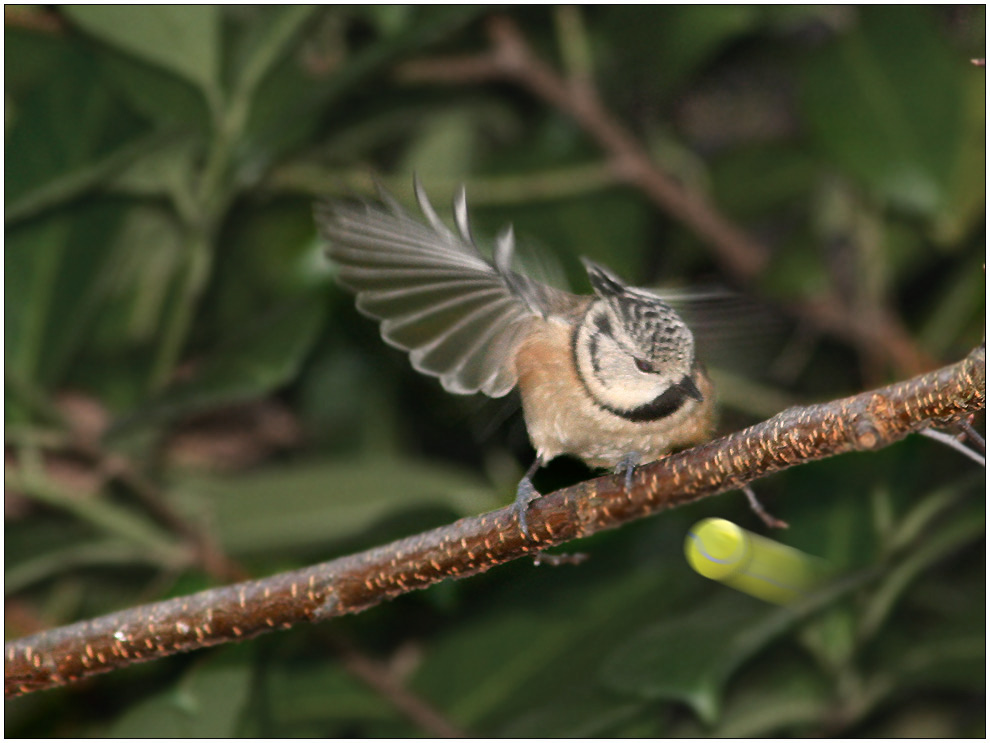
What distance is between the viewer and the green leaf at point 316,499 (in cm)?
193

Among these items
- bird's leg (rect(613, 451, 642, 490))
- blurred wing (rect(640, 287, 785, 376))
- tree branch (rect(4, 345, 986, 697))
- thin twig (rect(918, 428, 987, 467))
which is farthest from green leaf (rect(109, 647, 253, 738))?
thin twig (rect(918, 428, 987, 467))

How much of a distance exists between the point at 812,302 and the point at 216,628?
1363 millimetres

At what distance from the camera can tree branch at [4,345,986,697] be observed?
0.96 m

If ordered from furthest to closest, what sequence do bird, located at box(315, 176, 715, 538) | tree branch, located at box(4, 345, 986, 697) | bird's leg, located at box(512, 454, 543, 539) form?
bird, located at box(315, 176, 715, 538) → bird's leg, located at box(512, 454, 543, 539) → tree branch, located at box(4, 345, 986, 697)

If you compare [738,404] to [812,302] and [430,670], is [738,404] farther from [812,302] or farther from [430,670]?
[430,670]

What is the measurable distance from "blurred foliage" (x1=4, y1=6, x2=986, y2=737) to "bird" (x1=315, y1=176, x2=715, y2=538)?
144 mm

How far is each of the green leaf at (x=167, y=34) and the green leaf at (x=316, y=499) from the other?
0.66 metres

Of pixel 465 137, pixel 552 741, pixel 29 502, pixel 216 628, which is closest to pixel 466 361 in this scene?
pixel 216 628

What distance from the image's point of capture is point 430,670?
1969 mm

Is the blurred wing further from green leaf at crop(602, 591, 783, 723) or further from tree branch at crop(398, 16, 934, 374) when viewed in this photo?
tree branch at crop(398, 16, 934, 374)

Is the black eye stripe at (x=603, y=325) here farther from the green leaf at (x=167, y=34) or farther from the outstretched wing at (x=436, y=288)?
the green leaf at (x=167, y=34)

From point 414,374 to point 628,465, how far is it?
37.5 inches

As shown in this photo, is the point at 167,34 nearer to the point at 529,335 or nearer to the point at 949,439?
the point at 529,335

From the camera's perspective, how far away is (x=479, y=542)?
1.16 metres
